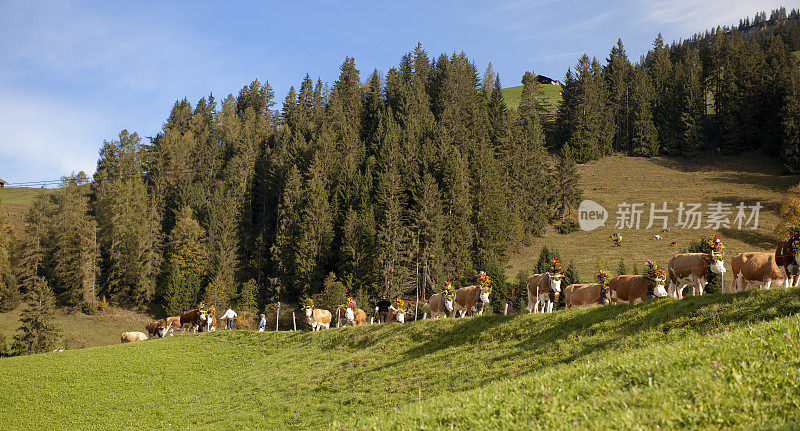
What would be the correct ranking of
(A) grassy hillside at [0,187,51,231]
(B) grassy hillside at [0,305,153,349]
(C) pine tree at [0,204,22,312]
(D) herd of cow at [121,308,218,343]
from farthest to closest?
(A) grassy hillside at [0,187,51,231] < (C) pine tree at [0,204,22,312] < (B) grassy hillside at [0,305,153,349] < (D) herd of cow at [121,308,218,343]

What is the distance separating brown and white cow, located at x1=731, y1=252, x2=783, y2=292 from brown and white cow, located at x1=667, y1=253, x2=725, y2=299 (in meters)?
0.68

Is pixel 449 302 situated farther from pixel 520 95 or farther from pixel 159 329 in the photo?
pixel 520 95

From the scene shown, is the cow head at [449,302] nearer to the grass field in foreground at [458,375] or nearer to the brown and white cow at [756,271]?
the grass field in foreground at [458,375]

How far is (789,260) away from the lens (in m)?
17.5

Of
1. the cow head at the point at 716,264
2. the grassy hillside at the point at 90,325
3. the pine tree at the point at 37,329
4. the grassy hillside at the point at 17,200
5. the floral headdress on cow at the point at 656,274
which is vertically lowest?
the grassy hillside at the point at 90,325

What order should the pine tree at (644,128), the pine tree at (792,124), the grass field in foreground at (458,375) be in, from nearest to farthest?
the grass field in foreground at (458,375)
the pine tree at (792,124)
the pine tree at (644,128)

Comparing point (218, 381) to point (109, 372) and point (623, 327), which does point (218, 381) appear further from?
point (623, 327)

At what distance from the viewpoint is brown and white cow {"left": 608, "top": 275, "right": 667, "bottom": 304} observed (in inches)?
755

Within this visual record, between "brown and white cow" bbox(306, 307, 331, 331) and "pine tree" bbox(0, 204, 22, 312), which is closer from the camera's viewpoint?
"brown and white cow" bbox(306, 307, 331, 331)

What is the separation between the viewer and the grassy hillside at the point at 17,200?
79.6 metres

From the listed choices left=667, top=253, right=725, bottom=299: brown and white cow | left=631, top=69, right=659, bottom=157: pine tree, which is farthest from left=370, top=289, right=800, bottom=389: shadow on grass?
left=631, top=69, right=659, bottom=157: pine tree

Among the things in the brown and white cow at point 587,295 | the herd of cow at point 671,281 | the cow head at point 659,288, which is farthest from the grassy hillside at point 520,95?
the cow head at point 659,288

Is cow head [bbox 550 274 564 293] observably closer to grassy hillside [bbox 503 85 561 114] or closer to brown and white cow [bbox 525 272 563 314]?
brown and white cow [bbox 525 272 563 314]

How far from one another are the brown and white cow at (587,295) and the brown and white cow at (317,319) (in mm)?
16720
